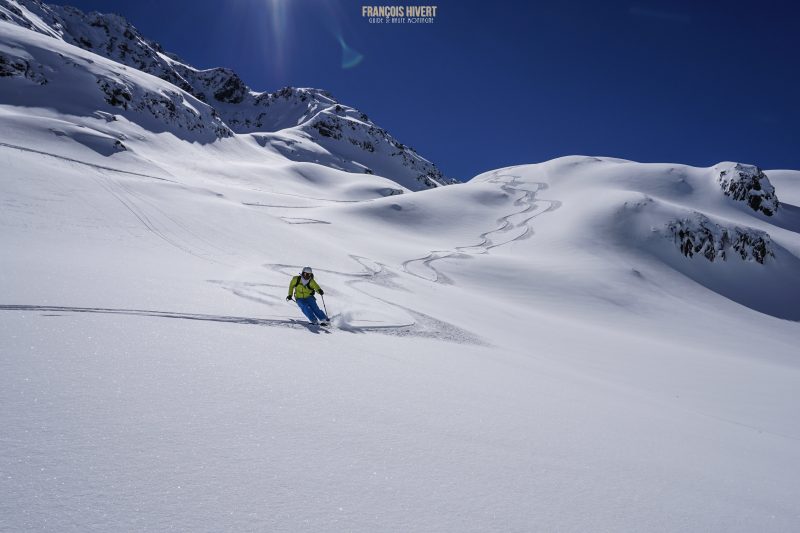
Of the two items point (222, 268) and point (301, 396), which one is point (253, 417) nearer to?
point (301, 396)

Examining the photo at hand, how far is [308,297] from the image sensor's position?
408 inches

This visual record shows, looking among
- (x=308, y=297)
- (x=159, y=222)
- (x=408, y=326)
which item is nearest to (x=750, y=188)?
(x=408, y=326)

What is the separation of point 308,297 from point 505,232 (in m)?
38.1

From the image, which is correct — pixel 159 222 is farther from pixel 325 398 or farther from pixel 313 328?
pixel 325 398

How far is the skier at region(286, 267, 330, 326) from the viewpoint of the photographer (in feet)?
33.8

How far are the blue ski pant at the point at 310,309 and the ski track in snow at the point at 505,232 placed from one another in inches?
612

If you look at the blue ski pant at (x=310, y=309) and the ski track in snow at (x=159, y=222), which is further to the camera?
the ski track in snow at (x=159, y=222)

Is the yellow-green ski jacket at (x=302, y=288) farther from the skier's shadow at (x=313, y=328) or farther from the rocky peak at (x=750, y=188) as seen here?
the rocky peak at (x=750, y=188)

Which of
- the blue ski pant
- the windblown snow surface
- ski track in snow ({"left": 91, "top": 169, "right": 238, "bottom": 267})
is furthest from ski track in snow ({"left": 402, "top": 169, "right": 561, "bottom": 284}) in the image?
the blue ski pant

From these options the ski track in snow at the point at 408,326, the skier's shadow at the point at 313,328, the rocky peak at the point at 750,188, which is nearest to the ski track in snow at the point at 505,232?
the ski track in snow at the point at 408,326

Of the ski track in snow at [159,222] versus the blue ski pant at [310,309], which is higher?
the ski track in snow at [159,222]

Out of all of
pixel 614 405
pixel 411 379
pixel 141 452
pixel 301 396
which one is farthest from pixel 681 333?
pixel 141 452

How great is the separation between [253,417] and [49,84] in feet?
316

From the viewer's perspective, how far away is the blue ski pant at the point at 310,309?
33.7ft
